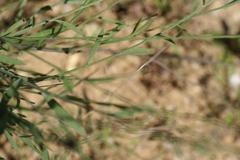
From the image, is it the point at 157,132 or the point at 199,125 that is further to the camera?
the point at 199,125

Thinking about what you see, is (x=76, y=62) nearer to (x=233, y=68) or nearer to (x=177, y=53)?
(x=177, y=53)

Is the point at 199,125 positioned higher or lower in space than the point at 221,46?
lower

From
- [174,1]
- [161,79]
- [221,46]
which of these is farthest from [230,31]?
[161,79]

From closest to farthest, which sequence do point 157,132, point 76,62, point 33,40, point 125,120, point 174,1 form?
point 33,40
point 125,120
point 157,132
point 76,62
point 174,1

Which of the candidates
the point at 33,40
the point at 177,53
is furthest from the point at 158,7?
the point at 33,40

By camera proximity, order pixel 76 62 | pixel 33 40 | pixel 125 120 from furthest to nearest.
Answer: pixel 76 62 < pixel 125 120 < pixel 33 40

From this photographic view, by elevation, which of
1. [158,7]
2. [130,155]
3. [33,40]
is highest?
[33,40]

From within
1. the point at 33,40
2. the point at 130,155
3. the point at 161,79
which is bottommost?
the point at 130,155

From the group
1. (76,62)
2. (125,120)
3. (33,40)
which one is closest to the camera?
(33,40)

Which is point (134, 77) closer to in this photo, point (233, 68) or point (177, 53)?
point (177, 53)
